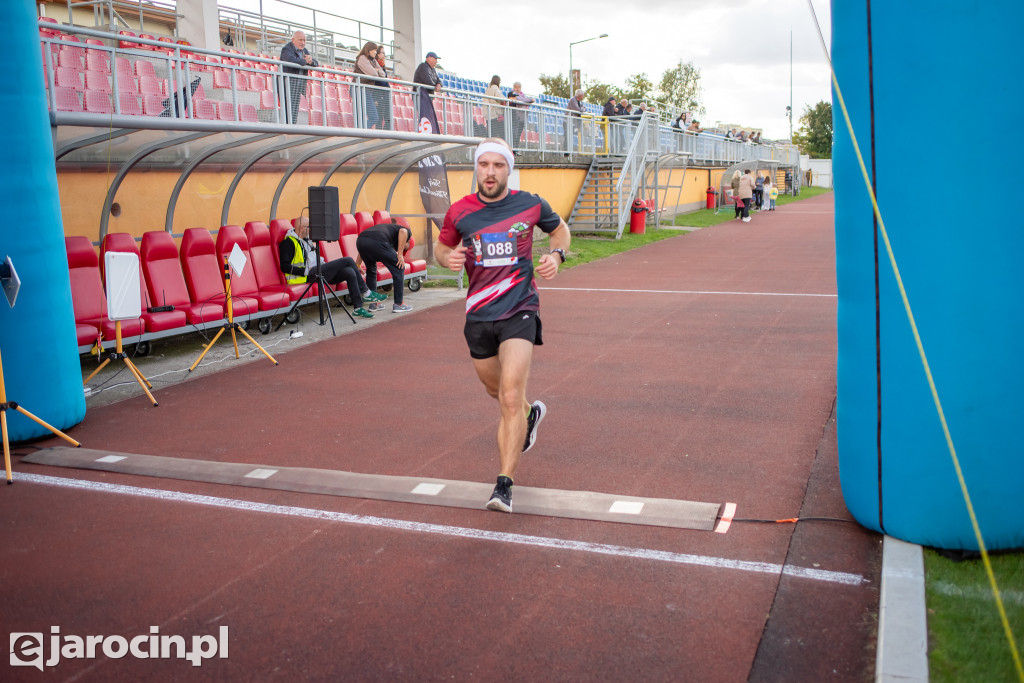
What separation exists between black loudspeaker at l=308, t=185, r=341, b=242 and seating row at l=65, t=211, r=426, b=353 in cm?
93

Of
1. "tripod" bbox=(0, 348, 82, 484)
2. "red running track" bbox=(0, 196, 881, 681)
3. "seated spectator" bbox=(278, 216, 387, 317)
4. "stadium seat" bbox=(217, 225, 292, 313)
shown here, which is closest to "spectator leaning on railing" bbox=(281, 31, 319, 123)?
"seated spectator" bbox=(278, 216, 387, 317)

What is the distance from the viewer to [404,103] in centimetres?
1570

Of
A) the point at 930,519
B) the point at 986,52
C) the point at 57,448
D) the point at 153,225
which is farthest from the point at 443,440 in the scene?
the point at 153,225

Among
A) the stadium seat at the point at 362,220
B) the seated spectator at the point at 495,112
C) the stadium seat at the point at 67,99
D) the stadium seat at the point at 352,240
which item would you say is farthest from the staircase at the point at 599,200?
the stadium seat at the point at 67,99

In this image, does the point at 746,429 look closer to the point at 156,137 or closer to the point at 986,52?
the point at 986,52

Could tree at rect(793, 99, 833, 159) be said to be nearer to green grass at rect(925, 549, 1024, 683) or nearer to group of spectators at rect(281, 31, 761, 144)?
group of spectators at rect(281, 31, 761, 144)

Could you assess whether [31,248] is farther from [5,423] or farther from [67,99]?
[67,99]

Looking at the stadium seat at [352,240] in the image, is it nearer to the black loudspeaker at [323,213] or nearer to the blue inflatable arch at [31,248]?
the black loudspeaker at [323,213]

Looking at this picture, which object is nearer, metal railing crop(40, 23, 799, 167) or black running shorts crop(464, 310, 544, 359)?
black running shorts crop(464, 310, 544, 359)

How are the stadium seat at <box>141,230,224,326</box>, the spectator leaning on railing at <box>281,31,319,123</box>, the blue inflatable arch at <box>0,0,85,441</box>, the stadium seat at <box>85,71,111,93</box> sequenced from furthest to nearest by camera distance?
the spectator leaning on railing at <box>281,31,319,123</box> → the stadium seat at <box>141,230,224,326</box> → the stadium seat at <box>85,71,111,93</box> → the blue inflatable arch at <box>0,0,85,441</box>

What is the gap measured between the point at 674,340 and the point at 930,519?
6.62 metres

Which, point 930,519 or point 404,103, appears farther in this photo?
point 404,103

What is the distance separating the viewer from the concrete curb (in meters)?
3.39

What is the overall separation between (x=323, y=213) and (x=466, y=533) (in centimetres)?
779
